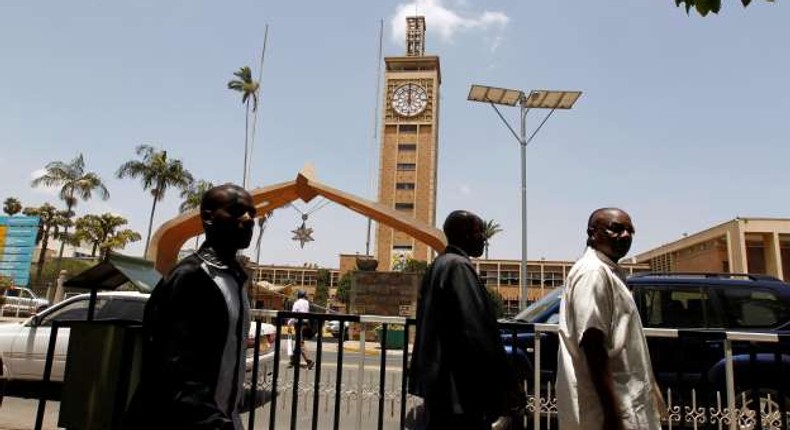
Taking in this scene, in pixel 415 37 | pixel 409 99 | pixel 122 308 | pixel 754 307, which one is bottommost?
pixel 122 308

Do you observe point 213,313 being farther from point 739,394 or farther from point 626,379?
point 739,394

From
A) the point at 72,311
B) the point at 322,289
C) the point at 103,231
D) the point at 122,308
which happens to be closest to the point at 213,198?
the point at 122,308

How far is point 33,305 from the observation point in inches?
1308

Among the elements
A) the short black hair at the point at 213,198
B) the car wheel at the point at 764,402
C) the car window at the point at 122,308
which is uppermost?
the short black hair at the point at 213,198

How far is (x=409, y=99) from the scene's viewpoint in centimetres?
8888

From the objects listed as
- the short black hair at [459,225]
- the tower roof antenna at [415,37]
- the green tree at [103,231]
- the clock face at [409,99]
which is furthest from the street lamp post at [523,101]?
the tower roof antenna at [415,37]

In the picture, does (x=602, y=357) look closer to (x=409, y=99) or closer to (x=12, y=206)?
(x=12, y=206)

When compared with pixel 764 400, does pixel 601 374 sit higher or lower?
higher

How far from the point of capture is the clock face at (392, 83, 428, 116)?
87.9m

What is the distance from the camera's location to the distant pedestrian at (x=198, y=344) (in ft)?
6.00

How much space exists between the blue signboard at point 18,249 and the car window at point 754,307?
38592 millimetres

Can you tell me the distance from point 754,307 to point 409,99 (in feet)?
278

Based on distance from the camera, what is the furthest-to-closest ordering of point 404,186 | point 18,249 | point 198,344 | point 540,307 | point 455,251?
point 404,186
point 18,249
point 540,307
point 455,251
point 198,344

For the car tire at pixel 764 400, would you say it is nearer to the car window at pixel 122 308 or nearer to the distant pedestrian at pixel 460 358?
the distant pedestrian at pixel 460 358
